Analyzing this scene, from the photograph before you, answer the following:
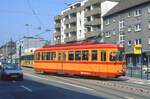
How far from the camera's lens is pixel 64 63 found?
3734 cm

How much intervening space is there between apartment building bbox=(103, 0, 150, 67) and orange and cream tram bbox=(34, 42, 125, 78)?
25946 mm

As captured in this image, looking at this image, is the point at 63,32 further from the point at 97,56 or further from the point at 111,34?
the point at 97,56

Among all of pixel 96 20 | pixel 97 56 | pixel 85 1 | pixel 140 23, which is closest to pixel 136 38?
pixel 140 23

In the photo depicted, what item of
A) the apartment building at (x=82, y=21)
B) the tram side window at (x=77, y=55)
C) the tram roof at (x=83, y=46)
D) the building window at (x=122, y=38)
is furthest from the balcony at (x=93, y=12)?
the tram side window at (x=77, y=55)

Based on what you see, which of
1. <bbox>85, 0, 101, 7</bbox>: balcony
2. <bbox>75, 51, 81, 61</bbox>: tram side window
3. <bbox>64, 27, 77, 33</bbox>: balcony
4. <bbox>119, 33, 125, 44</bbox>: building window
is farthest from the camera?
<bbox>64, 27, 77, 33</bbox>: balcony

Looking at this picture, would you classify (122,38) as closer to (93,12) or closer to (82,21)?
(93,12)

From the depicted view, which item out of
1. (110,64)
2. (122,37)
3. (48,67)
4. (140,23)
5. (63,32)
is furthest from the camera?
(63,32)

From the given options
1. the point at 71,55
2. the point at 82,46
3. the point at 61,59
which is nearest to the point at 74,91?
the point at 82,46

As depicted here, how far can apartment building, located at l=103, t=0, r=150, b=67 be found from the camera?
223 feet

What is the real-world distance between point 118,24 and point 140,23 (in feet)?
26.8

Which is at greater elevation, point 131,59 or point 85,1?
point 85,1

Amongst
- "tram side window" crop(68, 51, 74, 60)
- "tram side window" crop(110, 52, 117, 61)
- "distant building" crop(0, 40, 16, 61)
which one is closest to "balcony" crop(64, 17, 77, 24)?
"distant building" crop(0, 40, 16, 61)

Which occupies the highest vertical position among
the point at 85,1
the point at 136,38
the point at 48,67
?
the point at 85,1

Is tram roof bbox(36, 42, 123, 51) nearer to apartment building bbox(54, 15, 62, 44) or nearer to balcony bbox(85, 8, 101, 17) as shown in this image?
balcony bbox(85, 8, 101, 17)
